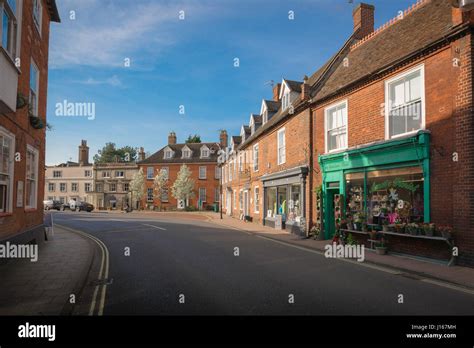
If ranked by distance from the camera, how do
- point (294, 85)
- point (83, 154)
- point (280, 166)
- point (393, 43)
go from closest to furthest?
point (393, 43) → point (294, 85) → point (280, 166) → point (83, 154)

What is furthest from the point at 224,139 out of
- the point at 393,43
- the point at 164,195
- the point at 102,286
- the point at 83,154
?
the point at 102,286

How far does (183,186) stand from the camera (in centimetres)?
5275

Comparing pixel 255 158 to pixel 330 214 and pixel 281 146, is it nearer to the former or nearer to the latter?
pixel 281 146

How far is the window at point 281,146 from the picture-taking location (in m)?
21.6

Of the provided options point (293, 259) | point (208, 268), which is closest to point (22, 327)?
point (208, 268)

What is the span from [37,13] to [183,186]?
133 ft

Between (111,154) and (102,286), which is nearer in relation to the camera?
(102,286)

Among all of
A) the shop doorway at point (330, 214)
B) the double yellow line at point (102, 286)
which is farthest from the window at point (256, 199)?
the double yellow line at point (102, 286)

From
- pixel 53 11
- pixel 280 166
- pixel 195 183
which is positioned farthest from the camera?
pixel 195 183

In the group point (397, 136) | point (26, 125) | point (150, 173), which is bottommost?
point (397, 136)

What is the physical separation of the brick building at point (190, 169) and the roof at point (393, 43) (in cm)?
3932

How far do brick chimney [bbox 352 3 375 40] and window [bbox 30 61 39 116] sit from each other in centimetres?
1558

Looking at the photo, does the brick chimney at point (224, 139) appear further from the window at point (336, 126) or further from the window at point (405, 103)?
the window at point (405, 103)

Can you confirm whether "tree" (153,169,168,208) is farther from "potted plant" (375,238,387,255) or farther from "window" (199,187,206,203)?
"potted plant" (375,238,387,255)
